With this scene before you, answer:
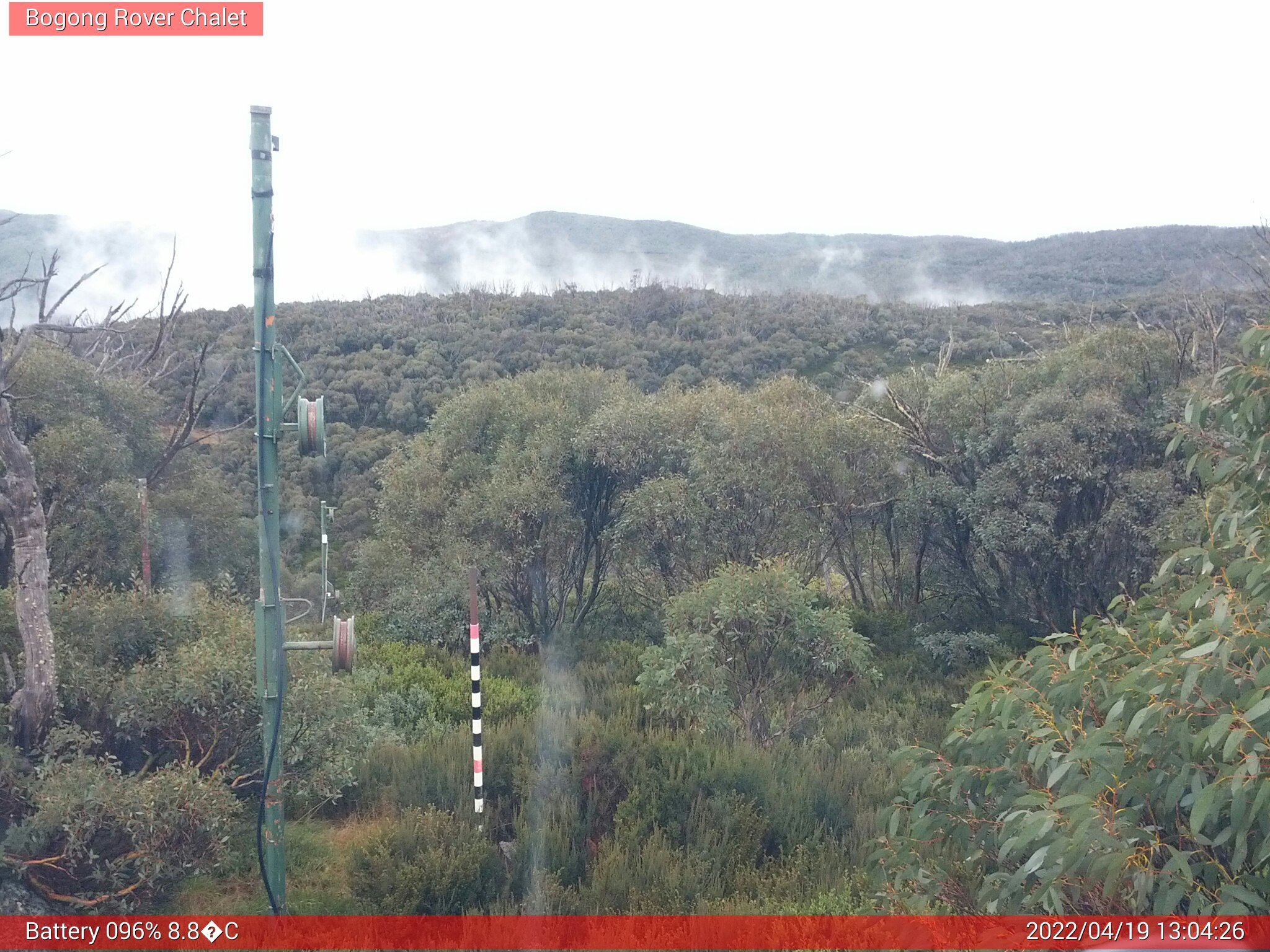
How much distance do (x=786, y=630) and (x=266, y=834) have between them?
219 inches

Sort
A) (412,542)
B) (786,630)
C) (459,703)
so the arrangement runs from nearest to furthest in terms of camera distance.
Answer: (786,630)
(459,703)
(412,542)

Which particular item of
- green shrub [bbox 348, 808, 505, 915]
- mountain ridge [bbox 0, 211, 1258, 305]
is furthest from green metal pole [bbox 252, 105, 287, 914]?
mountain ridge [bbox 0, 211, 1258, 305]

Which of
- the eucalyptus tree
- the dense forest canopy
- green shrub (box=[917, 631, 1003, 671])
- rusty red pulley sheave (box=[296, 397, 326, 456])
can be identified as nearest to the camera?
the eucalyptus tree

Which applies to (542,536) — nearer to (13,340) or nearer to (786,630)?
(786,630)

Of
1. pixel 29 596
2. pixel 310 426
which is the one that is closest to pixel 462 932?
pixel 310 426

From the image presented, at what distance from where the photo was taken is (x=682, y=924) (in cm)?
544

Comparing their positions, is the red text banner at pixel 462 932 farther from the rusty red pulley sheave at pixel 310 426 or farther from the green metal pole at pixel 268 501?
the rusty red pulley sheave at pixel 310 426

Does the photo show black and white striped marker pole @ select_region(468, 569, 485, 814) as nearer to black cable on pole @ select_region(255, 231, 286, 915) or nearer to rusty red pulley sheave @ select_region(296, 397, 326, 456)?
black cable on pole @ select_region(255, 231, 286, 915)

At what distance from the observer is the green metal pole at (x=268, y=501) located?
5449mm

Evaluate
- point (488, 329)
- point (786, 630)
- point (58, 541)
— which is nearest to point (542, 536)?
point (786, 630)

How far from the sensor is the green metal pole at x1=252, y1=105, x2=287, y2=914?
5449 mm

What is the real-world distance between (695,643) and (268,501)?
4966 millimetres

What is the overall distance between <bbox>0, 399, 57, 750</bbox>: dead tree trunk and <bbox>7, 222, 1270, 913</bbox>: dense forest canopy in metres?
0.19

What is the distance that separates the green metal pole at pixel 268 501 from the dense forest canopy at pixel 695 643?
33.9 inches
